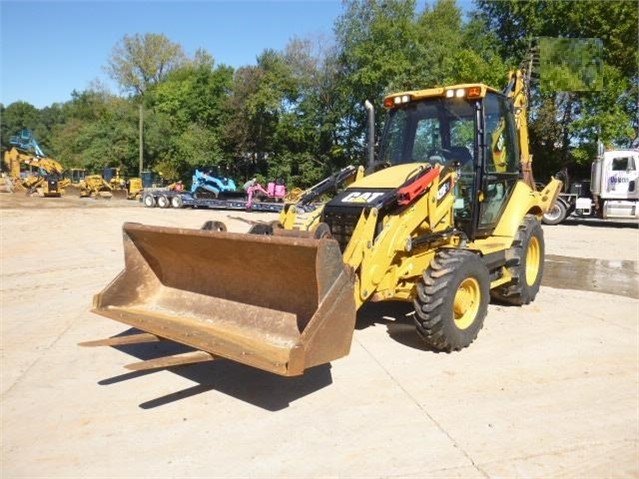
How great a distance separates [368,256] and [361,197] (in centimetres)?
83

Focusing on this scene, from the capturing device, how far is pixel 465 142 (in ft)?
19.5

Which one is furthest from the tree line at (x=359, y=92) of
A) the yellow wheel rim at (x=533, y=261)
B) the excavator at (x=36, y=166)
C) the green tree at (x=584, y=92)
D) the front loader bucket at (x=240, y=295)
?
the front loader bucket at (x=240, y=295)

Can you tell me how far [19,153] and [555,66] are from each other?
35.4m

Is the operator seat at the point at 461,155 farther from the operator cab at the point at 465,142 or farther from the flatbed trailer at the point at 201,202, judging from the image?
the flatbed trailer at the point at 201,202

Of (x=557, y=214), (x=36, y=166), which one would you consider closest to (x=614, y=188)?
(x=557, y=214)

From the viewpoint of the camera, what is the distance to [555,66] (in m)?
22.3

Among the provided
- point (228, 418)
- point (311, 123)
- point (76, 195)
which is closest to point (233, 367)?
point (228, 418)

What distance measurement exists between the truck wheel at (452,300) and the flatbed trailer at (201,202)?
1901cm

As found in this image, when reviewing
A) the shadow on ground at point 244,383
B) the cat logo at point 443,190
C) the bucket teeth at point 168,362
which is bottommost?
the shadow on ground at point 244,383

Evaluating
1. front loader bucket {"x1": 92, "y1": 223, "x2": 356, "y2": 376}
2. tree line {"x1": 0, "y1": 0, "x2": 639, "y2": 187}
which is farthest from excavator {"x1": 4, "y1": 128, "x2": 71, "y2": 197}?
front loader bucket {"x1": 92, "y1": 223, "x2": 356, "y2": 376}

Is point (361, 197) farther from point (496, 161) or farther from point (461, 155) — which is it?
point (496, 161)

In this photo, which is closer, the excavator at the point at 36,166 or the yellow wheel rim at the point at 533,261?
the yellow wheel rim at the point at 533,261

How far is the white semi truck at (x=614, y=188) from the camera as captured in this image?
17.6m

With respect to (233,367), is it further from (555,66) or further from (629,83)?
(629,83)
